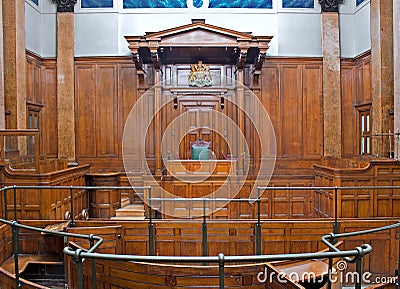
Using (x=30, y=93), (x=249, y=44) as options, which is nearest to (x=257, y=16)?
(x=249, y=44)

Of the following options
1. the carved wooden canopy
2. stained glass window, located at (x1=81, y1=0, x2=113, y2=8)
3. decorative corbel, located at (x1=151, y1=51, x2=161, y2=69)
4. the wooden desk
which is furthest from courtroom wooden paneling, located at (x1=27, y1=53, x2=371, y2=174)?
the wooden desk

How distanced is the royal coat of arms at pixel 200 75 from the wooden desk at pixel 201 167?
2.62m

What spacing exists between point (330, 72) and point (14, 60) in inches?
305

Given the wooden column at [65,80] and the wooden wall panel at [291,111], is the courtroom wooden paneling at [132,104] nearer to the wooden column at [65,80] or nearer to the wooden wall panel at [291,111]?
the wooden wall panel at [291,111]

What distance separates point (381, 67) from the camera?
9.81 metres

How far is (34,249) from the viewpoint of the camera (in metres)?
6.90

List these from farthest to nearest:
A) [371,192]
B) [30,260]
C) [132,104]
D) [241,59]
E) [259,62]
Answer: [132,104]
[259,62]
[241,59]
[371,192]
[30,260]

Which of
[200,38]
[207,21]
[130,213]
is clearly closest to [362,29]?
[207,21]

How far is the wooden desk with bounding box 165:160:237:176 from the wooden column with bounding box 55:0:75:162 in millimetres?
3692

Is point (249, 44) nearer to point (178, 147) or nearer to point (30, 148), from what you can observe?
point (178, 147)

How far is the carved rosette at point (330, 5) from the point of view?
11.1m

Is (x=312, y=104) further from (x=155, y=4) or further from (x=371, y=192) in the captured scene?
(x=155, y=4)

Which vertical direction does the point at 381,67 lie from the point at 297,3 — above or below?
below

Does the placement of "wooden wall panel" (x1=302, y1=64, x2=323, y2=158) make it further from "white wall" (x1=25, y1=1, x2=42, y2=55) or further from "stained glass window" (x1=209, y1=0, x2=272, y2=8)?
"white wall" (x1=25, y1=1, x2=42, y2=55)
